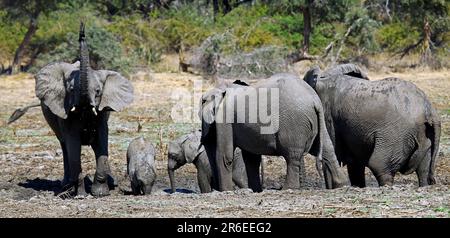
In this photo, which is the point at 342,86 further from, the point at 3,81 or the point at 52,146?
the point at 3,81

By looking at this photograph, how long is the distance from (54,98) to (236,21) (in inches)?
698

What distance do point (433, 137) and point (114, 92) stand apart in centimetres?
362

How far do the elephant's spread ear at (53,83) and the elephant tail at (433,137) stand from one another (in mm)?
4075

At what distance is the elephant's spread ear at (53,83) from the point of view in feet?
42.1

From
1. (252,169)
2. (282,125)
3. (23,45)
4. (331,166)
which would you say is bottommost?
(252,169)

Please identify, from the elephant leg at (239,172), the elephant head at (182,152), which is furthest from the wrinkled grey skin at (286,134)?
the elephant head at (182,152)

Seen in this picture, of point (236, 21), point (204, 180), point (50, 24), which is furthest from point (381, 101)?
point (50, 24)

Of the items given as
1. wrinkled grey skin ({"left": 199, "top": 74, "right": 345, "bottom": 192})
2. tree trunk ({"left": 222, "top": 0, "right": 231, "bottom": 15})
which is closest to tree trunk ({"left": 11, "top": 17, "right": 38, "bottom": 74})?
tree trunk ({"left": 222, "top": 0, "right": 231, "bottom": 15})

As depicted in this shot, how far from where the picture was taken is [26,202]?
1067cm

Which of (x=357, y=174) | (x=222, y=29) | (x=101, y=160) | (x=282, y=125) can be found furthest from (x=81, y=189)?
(x=222, y=29)

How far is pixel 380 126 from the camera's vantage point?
12227mm

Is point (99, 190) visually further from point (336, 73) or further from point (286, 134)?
point (336, 73)

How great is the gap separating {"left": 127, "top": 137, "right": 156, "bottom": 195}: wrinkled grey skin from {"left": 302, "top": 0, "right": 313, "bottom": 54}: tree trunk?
50.9 feet

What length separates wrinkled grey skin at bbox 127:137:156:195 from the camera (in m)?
12.8
